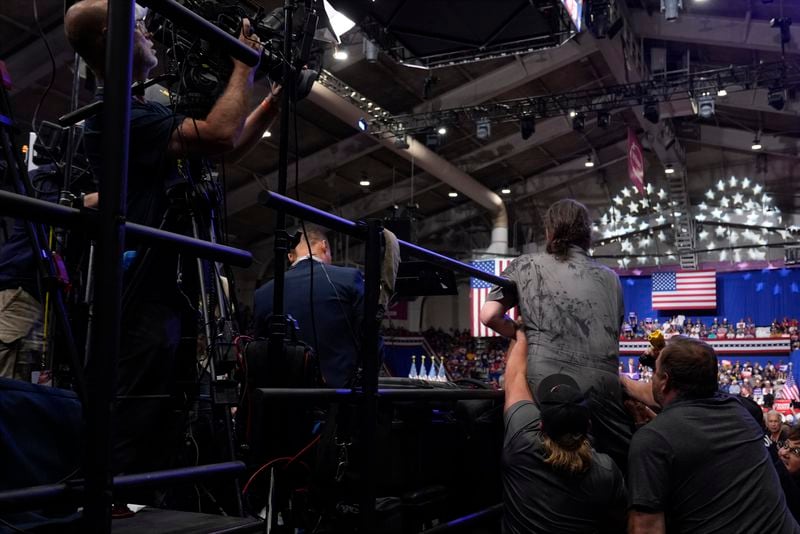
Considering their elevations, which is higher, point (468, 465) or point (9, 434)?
point (9, 434)

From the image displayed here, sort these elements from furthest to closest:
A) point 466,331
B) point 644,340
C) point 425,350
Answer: point 466,331 → point 425,350 → point 644,340

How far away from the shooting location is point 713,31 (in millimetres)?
11195

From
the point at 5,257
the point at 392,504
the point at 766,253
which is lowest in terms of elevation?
the point at 392,504

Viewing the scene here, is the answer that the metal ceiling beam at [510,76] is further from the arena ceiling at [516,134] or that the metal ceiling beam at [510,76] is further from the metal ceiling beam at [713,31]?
the metal ceiling beam at [713,31]

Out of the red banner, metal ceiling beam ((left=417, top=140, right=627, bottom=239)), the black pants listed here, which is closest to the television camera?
the black pants

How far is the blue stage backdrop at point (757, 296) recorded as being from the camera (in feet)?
51.4

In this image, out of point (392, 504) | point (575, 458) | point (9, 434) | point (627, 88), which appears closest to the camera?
point (9, 434)

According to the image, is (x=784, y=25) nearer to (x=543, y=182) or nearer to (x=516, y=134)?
(x=516, y=134)

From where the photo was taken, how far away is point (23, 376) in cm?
285

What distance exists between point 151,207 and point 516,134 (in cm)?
1445

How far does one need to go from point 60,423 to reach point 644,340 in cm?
1662

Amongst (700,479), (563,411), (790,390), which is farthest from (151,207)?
(790,390)

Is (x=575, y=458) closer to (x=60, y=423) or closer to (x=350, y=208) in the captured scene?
(x=60, y=423)

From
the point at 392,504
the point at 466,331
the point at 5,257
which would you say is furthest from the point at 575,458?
the point at 466,331
